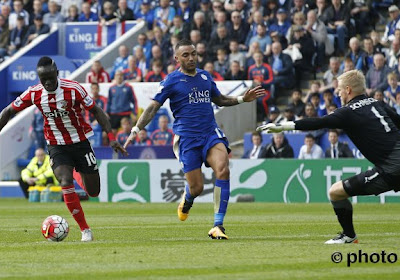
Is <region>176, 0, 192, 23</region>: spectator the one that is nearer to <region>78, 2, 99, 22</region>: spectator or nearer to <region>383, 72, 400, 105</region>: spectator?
<region>78, 2, 99, 22</region>: spectator

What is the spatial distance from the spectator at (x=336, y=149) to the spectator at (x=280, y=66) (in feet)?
11.2

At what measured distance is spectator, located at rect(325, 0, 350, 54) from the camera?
86.6ft

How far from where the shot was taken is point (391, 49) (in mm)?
24891

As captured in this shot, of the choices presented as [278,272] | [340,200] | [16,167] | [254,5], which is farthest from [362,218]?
[16,167]

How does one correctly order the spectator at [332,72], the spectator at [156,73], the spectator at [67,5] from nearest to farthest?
the spectator at [332,72], the spectator at [156,73], the spectator at [67,5]

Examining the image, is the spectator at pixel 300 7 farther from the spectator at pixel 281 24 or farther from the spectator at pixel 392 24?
the spectator at pixel 392 24

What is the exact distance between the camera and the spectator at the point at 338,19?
2639 centimetres

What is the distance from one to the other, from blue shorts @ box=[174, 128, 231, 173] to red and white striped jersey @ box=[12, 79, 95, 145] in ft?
4.16

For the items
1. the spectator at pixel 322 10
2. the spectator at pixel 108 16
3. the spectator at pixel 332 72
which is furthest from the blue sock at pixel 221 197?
the spectator at pixel 108 16

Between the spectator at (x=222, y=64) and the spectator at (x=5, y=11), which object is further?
the spectator at (x=5, y=11)

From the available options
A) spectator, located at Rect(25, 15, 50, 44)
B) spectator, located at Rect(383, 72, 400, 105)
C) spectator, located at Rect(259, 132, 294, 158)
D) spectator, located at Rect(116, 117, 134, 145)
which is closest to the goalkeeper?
spectator, located at Rect(259, 132, 294, 158)

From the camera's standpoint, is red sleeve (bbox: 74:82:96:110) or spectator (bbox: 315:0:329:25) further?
spectator (bbox: 315:0:329:25)

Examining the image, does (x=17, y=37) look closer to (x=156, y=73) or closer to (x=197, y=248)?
(x=156, y=73)

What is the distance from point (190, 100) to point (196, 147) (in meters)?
0.60
